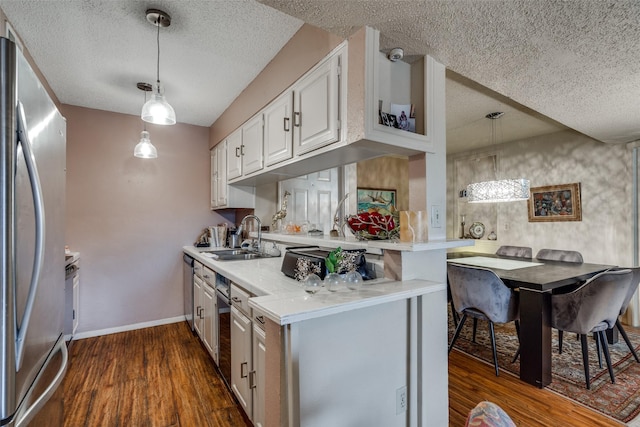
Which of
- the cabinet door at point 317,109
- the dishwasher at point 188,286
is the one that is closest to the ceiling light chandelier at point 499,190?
the cabinet door at point 317,109

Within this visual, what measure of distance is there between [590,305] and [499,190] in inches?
56.7

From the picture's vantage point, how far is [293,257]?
1.90 meters

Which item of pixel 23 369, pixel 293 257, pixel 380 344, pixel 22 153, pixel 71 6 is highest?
pixel 71 6

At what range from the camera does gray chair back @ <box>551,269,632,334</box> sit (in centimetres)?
212

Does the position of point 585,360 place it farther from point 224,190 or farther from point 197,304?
point 224,190

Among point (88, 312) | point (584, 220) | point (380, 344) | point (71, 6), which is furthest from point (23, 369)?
point (584, 220)

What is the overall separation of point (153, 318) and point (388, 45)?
3.70 meters

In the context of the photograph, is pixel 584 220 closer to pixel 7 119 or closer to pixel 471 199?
pixel 471 199

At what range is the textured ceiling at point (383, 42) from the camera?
4.29 ft

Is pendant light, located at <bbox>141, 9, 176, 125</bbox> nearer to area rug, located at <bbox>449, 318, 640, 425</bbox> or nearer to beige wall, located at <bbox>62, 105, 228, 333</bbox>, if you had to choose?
beige wall, located at <bbox>62, 105, 228, 333</bbox>

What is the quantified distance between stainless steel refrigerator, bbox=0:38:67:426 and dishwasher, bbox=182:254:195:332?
210cm

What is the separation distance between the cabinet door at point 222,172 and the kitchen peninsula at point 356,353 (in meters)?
1.87

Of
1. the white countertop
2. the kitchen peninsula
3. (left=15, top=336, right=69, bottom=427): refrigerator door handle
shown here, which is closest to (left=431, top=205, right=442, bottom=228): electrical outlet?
the kitchen peninsula

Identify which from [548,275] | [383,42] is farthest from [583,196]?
[383,42]
